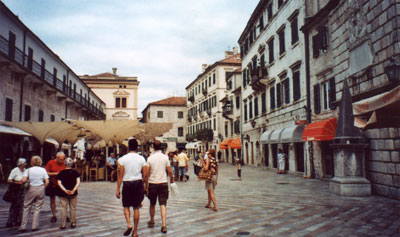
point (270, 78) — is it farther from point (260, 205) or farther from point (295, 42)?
point (260, 205)

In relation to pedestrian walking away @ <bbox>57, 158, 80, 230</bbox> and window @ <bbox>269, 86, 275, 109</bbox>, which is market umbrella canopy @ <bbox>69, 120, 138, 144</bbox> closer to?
pedestrian walking away @ <bbox>57, 158, 80, 230</bbox>

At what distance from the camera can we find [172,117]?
63.2 metres

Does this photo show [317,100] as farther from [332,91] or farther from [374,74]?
[374,74]

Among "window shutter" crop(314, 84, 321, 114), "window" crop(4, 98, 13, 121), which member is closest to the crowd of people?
"window shutter" crop(314, 84, 321, 114)

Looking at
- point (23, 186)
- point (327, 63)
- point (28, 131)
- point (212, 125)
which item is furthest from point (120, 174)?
point (212, 125)

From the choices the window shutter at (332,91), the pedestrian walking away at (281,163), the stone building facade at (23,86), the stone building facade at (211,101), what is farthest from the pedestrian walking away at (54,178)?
the stone building facade at (211,101)

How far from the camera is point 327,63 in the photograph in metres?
15.5

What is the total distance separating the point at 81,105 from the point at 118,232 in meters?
32.3

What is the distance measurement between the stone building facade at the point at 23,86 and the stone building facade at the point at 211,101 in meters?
21.5

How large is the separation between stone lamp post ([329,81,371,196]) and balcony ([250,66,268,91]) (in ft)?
46.0

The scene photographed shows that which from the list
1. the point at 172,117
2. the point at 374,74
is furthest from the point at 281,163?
the point at 172,117

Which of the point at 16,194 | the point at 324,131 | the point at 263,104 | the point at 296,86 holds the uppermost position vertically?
the point at 296,86

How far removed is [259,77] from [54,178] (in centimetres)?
1970

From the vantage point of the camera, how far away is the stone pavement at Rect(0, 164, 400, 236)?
6051 mm
